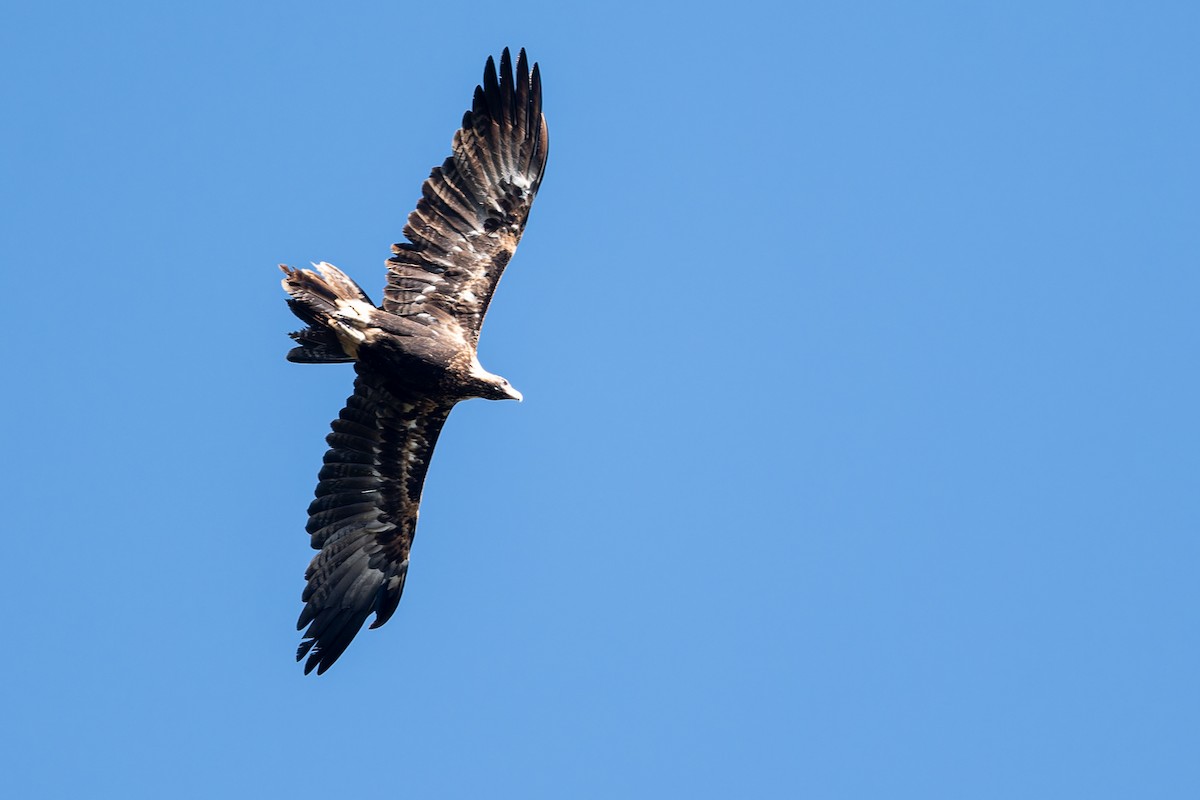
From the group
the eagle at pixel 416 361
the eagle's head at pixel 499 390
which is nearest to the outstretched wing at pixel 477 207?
the eagle at pixel 416 361

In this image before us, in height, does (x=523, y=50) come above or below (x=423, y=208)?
above

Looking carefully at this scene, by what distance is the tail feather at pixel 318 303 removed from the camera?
14688 millimetres

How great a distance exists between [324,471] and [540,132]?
379 centimetres

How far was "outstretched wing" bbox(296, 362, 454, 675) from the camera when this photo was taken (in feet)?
51.6

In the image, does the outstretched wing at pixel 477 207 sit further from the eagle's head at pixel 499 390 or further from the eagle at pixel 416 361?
the eagle's head at pixel 499 390

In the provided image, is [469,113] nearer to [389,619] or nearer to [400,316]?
[400,316]

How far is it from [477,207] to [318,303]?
6.28ft

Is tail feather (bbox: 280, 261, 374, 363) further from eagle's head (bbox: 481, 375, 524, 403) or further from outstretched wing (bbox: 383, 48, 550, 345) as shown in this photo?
eagle's head (bbox: 481, 375, 524, 403)

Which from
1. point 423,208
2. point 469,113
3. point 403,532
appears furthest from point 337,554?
point 469,113

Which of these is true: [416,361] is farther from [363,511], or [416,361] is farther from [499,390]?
[363,511]

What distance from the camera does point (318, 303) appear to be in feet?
48.2

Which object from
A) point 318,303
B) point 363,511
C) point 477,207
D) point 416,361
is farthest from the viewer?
point 363,511

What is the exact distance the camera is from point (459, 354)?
15.2 metres

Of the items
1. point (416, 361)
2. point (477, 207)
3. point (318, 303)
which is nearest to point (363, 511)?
point (416, 361)
